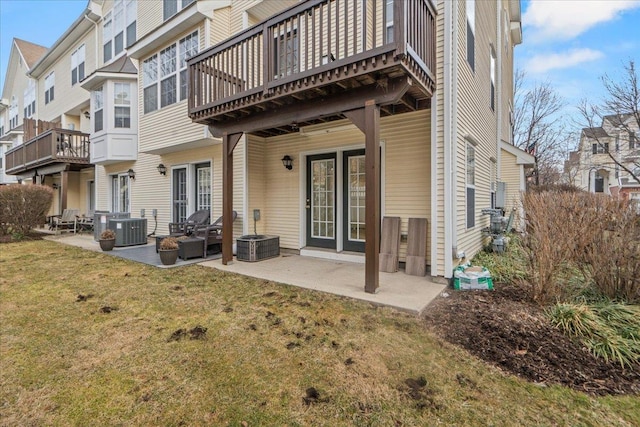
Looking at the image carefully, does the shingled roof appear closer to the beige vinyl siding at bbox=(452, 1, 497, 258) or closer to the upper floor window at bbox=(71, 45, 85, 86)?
the upper floor window at bbox=(71, 45, 85, 86)

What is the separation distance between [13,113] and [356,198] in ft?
94.5

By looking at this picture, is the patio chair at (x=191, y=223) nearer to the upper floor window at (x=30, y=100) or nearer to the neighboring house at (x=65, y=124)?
the neighboring house at (x=65, y=124)

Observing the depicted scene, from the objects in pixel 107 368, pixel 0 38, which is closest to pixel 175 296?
pixel 107 368

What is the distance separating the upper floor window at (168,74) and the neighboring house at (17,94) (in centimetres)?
1520

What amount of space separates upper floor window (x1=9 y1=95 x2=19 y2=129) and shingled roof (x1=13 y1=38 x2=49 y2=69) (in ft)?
12.9

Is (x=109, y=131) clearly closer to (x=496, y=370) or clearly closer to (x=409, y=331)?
(x=409, y=331)

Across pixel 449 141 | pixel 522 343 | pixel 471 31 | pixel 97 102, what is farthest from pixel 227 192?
pixel 97 102

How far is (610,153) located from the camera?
16875mm

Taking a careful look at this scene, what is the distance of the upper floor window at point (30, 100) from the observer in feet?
60.6

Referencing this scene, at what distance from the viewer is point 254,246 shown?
6.40 metres

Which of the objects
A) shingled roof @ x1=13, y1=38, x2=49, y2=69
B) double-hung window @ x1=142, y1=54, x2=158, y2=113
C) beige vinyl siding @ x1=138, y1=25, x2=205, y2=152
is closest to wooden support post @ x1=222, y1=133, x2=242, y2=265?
beige vinyl siding @ x1=138, y1=25, x2=205, y2=152

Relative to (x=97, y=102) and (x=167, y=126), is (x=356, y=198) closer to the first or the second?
(x=167, y=126)

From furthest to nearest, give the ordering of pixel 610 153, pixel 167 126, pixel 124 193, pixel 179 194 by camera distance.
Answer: pixel 610 153 < pixel 124 193 < pixel 179 194 < pixel 167 126

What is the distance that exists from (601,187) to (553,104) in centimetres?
1122
